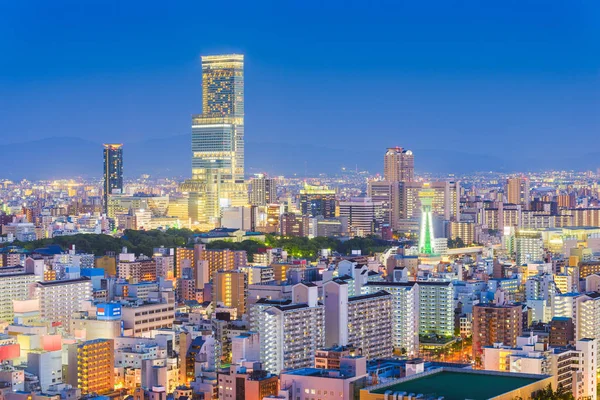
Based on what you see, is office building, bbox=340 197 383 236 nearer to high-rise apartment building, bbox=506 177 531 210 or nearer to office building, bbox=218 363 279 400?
high-rise apartment building, bbox=506 177 531 210

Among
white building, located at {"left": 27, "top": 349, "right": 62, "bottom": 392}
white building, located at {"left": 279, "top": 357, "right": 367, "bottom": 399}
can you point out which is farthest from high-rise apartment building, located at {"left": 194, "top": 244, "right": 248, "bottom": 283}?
white building, located at {"left": 279, "top": 357, "right": 367, "bottom": 399}

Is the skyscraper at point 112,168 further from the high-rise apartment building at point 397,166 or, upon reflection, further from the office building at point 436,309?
the office building at point 436,309

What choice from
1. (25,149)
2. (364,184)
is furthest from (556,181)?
(25,149)

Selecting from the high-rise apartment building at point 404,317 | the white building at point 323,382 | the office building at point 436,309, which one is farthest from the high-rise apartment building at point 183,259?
the white building at point 323,382

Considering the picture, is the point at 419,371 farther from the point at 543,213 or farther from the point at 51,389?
the point at 543,213

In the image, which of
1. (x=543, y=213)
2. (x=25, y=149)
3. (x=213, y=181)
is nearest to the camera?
(x=543, y=213)
